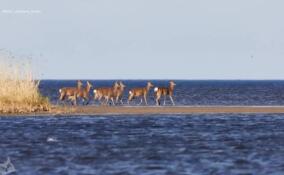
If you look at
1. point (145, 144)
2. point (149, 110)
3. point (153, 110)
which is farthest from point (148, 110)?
point (145, 144)

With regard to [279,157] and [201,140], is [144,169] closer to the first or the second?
[279,157]

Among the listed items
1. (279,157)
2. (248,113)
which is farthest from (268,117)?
(279,157)

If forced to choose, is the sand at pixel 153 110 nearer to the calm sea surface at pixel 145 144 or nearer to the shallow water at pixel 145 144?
the calm sea surface at pixel 145 144

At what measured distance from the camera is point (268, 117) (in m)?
42.9

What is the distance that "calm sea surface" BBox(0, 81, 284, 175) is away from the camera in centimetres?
2391

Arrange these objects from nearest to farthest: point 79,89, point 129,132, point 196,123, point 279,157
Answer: point 279,157, point 129,132, point 196,123, point 79,89

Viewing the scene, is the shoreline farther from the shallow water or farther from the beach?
the shallow water

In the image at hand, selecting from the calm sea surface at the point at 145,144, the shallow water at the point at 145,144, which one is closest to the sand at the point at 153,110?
the calm sea surface at the point at 145,144

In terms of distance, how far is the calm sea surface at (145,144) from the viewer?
78.4ft

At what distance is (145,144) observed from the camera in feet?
98.7

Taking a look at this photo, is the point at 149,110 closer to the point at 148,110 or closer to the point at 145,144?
the point at 148,110

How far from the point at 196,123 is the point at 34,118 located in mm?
7112

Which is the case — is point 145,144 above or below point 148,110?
below

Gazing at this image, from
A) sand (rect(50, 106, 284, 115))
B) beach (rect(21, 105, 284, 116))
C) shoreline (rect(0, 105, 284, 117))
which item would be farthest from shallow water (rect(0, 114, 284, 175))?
sand (rect(50, 106, 284, 115))
